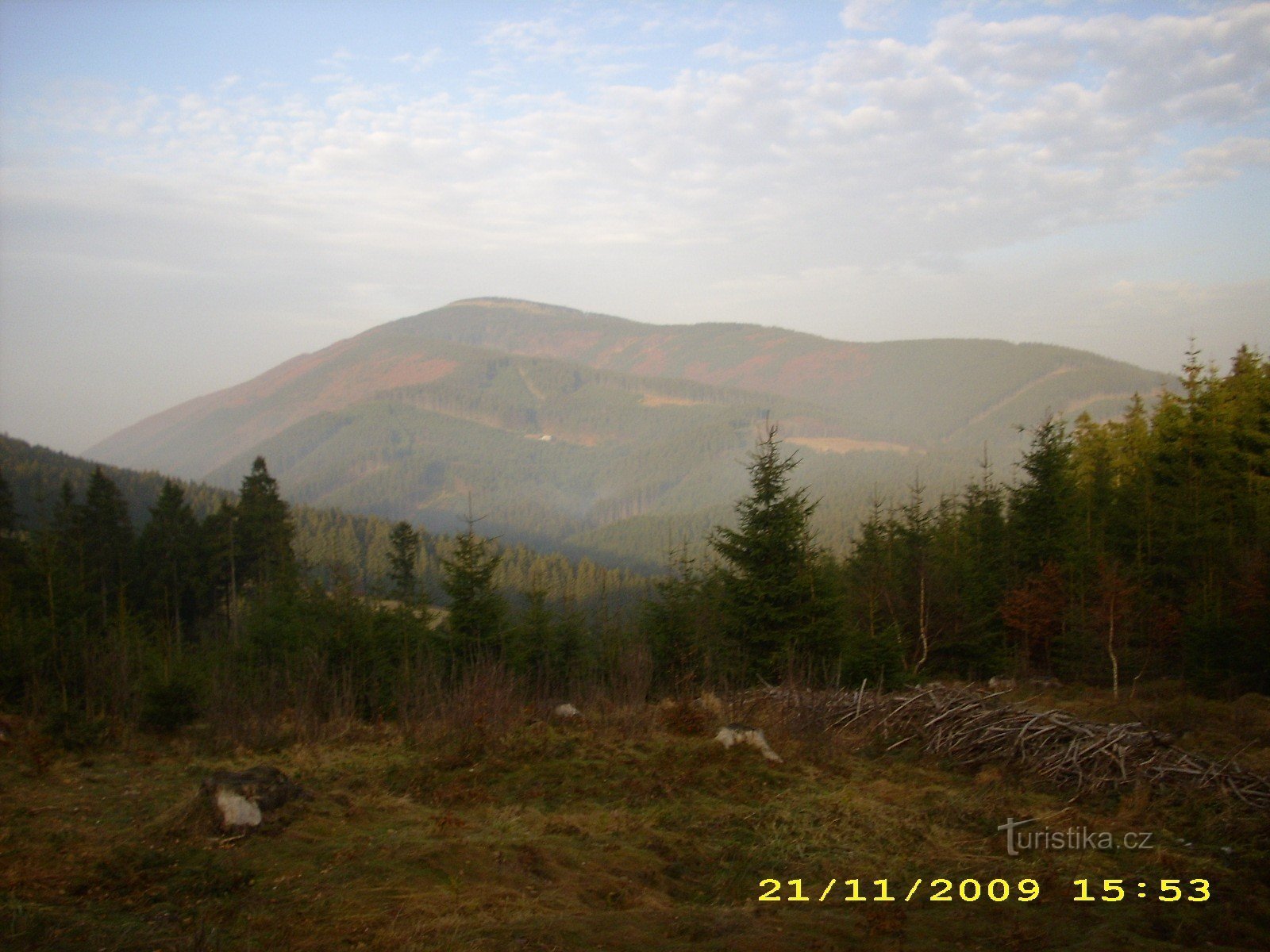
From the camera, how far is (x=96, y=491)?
3997 centimetres

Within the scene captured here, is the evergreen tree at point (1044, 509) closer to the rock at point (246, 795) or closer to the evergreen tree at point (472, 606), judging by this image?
the evergreen tree at point (472, 606)

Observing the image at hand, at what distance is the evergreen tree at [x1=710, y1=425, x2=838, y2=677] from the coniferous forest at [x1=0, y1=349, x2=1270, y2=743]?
0.05 m

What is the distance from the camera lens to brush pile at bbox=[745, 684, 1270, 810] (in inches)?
336

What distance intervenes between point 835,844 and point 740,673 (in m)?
10.2

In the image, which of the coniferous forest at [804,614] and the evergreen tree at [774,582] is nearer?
the coniferous forest at [804,614]

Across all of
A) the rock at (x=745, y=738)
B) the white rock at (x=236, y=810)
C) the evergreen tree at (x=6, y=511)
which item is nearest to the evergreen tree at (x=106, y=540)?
the evergreen tree at (x=6, y=511)

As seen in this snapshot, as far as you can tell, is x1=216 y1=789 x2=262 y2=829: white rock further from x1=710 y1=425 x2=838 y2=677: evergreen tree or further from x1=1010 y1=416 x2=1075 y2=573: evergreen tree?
x1=1010 y1=416 x2=1075 y2=573: evergreen tree

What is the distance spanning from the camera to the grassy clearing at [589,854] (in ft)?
17.4

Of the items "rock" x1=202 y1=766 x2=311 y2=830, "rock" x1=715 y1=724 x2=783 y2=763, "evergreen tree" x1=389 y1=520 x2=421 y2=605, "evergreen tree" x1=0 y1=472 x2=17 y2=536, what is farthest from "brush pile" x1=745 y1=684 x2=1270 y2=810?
"evergreen tree" x1=0 y1=472 x2=17 y2=536

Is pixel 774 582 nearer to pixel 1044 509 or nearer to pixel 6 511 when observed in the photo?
pixel 1044 509

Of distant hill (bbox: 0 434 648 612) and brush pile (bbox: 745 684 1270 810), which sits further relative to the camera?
distant hill (bbox: 0 434 648 612)

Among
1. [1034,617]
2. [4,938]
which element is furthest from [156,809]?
[1034,617]

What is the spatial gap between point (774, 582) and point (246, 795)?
1284cm

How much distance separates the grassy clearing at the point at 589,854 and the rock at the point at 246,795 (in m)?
0.19
